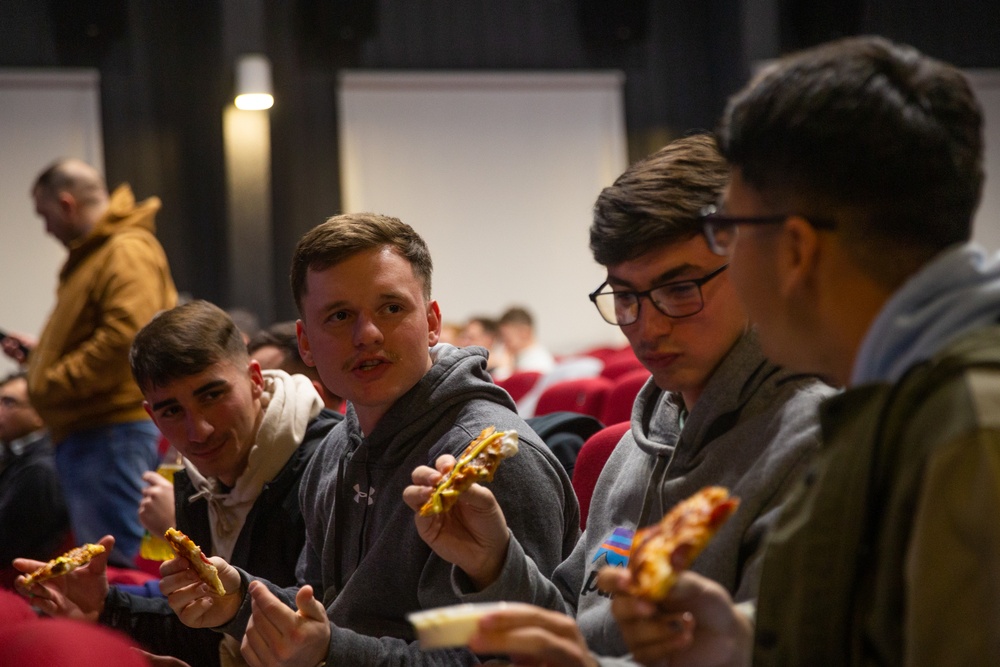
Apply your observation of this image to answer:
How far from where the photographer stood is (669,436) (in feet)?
5.47

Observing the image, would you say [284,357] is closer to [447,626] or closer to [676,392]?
[676,392]

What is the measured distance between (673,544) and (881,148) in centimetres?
43

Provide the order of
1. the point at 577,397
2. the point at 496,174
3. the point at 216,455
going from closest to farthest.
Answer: the point at 216,455
the point at 577,397
the point at 496,174

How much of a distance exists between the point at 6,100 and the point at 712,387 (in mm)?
8099

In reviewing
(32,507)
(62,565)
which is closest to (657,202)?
(62,565)

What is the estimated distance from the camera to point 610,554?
5.36ft

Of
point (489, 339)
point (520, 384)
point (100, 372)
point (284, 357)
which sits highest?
point (284, 357)

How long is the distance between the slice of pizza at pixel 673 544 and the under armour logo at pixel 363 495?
95cm

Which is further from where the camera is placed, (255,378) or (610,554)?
(255,378)

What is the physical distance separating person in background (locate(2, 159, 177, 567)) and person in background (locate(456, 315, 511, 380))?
3.70 meters

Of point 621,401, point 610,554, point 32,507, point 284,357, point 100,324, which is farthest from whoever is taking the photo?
point 100,324

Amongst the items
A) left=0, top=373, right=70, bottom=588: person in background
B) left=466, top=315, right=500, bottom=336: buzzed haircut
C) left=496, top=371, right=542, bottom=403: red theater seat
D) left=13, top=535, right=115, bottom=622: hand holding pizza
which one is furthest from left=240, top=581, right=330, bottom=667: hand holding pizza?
left=466, top=315, right=500, bottom=336: buzzed haircut

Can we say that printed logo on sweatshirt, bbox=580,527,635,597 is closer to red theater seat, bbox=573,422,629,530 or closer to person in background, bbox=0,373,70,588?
red theater seat, bbox=573,422,629,530

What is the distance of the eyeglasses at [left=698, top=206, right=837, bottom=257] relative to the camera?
Answer: 103 cm
